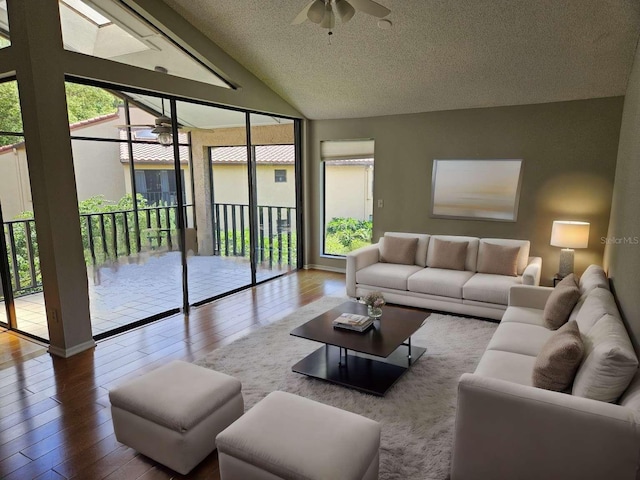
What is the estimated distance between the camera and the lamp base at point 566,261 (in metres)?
4.86

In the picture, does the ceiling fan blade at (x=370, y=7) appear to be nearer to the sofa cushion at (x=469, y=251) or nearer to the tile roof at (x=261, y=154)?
the tile roof at (x=261, y=154)

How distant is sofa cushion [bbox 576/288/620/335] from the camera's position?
261 cm

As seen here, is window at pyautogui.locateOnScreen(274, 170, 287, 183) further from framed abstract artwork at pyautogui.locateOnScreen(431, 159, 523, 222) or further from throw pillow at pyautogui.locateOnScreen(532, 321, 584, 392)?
throw pillow at pyautogui.locateOnScreen(532, 321, 584, 392)

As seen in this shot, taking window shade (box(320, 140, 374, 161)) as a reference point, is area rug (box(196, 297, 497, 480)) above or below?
below

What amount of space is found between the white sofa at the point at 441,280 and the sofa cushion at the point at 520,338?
1165 mm

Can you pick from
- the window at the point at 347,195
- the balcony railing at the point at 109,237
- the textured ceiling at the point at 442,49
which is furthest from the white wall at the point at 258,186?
the textured ceiling at the point at 442,49

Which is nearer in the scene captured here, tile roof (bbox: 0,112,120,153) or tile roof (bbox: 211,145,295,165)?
tile roof (bbox: 0,112,120,153)

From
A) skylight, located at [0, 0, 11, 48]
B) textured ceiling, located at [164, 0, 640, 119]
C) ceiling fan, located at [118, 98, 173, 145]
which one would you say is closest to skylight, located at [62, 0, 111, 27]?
skylight, located at [0, 0, 11, 48]

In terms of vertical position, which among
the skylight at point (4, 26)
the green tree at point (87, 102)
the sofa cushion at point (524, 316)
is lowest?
the sofa cushion at point (524, 316)

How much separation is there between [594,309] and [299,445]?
84.6 inches

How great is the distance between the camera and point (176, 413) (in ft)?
7.45

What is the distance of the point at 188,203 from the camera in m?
4.92

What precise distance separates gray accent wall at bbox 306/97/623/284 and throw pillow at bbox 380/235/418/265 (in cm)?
65

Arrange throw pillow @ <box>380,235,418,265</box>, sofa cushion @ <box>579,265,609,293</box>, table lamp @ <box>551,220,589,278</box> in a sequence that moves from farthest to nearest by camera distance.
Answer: throw pillow @ <box>380,235,418,265</box> → table lamp @ <box>551,220,589,278</box> → sofa cushion @ <box>579,265,609,293</box>
